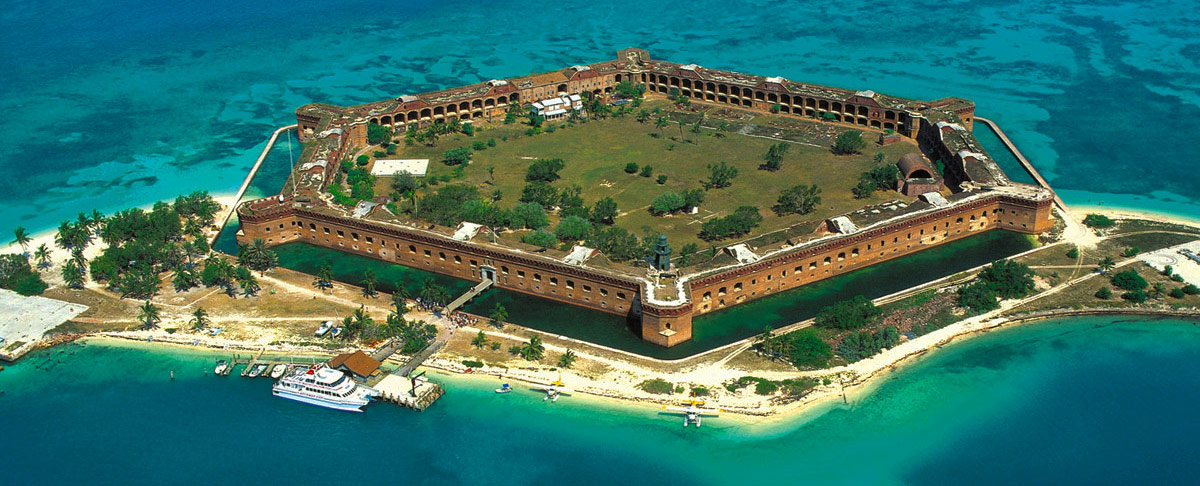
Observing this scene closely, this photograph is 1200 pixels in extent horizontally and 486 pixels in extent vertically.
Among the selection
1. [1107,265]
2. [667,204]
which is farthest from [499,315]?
[1107,265]

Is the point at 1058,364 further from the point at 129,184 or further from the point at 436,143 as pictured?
the point at 129,184

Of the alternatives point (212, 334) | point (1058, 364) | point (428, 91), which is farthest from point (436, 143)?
point (1058, 364)

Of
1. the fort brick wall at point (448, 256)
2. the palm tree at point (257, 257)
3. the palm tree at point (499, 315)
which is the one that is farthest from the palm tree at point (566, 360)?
the palm tree at point (257, 257)

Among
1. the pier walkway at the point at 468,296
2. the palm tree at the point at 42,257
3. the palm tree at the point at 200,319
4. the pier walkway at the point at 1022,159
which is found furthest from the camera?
the pier walkway at the point at 1022,159

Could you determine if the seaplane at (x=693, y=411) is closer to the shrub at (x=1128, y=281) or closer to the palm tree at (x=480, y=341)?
the palm tree at (x=480, y=341)

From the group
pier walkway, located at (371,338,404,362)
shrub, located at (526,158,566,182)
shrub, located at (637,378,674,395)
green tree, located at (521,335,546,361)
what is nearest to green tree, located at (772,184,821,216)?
shrub, located at (526,158,566,182)
